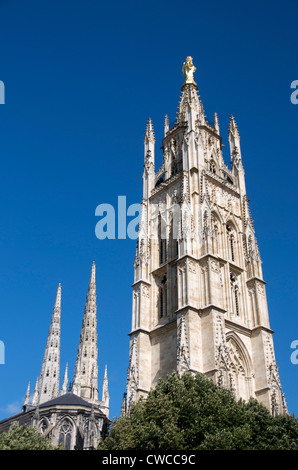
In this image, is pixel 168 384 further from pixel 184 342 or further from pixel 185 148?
pixel 185 148

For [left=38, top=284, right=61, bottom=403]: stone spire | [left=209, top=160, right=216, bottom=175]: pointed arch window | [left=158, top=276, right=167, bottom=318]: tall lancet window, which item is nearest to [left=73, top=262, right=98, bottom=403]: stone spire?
[left=38, top=284, right=61, bottom=403]: stone spire

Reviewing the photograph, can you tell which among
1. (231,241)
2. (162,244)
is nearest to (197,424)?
(162,244)

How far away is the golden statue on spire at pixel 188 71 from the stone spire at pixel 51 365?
5290 cm

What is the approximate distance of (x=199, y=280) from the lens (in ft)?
124

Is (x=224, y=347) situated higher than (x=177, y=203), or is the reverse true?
(x=177, y=203)

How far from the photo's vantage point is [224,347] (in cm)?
3428

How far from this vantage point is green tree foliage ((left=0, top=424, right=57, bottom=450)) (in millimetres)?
30625

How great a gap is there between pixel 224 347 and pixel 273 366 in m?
5.19

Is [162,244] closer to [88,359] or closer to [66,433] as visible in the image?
[66,433]

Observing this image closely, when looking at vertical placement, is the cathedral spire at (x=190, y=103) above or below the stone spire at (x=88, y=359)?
above

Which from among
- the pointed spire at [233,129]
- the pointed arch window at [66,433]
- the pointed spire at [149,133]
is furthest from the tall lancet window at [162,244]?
the pointed arch window at [66,433]

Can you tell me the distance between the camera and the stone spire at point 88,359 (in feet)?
254

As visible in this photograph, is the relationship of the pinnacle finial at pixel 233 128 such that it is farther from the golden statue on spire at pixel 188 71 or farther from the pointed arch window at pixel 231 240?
the pointed arch window at pixel 231 240
